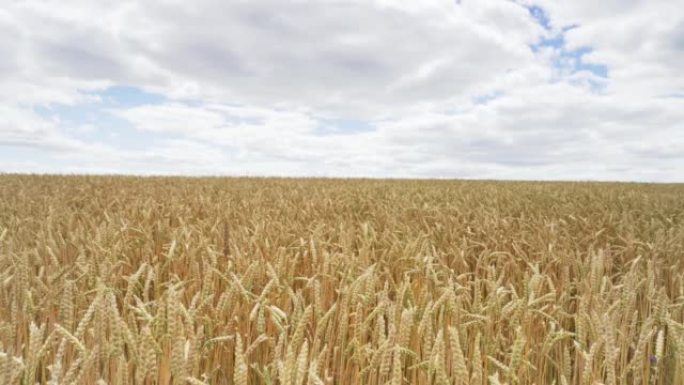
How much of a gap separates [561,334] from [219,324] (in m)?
1.17

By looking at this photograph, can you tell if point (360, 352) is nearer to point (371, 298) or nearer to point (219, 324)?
point (371, 298)

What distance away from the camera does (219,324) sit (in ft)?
6.29

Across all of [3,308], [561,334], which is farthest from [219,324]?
[561,334]

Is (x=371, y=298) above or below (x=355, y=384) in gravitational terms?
above

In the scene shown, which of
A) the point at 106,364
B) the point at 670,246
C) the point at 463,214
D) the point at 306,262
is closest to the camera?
the point at 106,364

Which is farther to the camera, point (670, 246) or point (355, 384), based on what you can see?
point (670, 246)

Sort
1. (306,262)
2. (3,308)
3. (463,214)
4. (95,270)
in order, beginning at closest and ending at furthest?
(3,308), (95,270), (306,262), (463,214)

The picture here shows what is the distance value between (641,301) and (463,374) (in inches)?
79.0

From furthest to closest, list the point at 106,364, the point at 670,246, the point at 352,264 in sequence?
the point at 670,246 < the point at 352,264 < the point at 106,364

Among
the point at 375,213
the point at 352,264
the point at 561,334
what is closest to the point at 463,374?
the point at 561,334

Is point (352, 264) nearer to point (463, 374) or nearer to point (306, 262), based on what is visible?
point (306, 262)

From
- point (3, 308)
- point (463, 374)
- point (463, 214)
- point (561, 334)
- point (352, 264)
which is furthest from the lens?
point (463, 214)

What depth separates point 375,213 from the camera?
5.68 meters

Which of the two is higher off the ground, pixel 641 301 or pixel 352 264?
pixel 352 264
